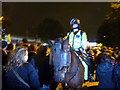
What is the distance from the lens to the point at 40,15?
546 centimetres

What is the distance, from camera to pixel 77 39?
207 inches

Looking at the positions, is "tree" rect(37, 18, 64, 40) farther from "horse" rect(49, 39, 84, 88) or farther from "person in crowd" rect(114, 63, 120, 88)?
"person in crowd" rect(114, 63, 120, 88)

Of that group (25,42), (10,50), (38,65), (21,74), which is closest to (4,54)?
(10,50)

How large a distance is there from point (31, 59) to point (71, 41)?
3.53 feet

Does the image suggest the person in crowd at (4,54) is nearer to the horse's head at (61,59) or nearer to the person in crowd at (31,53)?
the person in crowd at (31,53)

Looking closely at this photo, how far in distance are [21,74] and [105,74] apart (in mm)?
1915

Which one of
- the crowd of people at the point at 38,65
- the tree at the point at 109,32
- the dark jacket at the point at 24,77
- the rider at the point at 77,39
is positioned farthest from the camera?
the tree at the point at 109,32

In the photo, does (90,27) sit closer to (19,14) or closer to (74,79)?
(74,79)

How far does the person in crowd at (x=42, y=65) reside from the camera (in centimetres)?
542

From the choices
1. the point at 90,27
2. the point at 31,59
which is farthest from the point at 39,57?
the point at 90,27

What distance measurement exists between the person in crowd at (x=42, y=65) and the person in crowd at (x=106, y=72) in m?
1.25

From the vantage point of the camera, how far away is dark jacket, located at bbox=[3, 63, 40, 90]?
451 centimetres

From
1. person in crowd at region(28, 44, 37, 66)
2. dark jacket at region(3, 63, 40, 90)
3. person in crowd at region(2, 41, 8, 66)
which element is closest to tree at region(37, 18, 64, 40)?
person in crowd at region(28, 44, 37, 66)

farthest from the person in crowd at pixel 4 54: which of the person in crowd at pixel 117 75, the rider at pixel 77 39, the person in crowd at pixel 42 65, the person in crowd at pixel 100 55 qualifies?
the person in crowd at pixel 117 75
